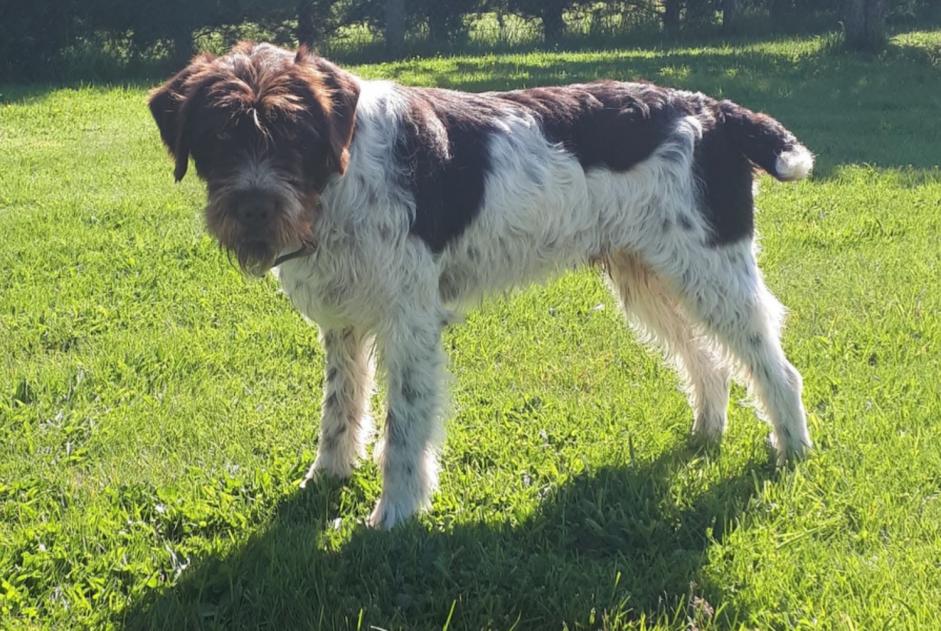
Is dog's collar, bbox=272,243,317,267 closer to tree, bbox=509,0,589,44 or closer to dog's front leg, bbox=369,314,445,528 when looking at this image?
dog's front leg, bbox=369,314,445,528

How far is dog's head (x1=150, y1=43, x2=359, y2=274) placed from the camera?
334 cm

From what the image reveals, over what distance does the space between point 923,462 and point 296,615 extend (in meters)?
2.73

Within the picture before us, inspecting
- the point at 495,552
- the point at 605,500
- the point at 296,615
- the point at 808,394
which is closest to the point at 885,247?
the point at 808,394

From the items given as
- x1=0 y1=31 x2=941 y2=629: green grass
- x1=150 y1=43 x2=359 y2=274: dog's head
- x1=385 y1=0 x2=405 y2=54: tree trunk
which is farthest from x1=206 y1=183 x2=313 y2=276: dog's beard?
x1=385 y1=0 x2=405 y2=54: tree trunk

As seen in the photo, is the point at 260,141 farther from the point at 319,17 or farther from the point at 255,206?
the point at 319,17

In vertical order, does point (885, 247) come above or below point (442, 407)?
below

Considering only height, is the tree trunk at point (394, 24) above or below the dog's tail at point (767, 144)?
below

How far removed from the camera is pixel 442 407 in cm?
396

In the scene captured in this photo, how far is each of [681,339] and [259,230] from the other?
2346mm

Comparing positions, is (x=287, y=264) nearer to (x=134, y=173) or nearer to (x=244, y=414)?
(x=244, y=414)

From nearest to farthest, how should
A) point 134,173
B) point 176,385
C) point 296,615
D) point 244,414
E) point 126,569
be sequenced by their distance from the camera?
point 296,615, point 126,569, point 244,414, point 176,385, point 134,173

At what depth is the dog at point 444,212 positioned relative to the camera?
135 inches

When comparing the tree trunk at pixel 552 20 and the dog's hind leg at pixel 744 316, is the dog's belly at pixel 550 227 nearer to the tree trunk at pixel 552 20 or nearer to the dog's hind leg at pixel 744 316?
the dog's hind leg at pixel 744 316

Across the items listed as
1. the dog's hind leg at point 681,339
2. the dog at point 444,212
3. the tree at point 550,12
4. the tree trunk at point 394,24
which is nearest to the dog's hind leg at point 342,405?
the dog at point 444,212
